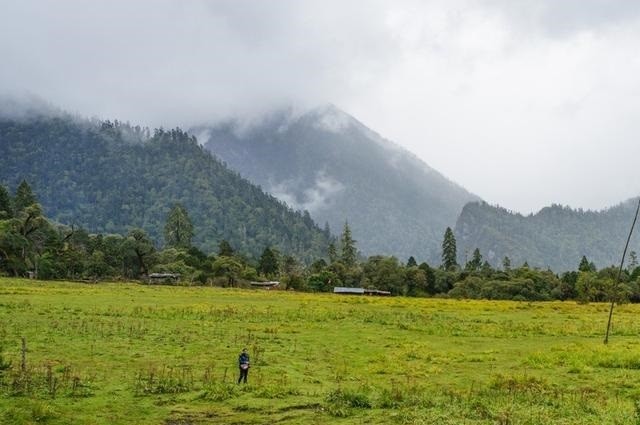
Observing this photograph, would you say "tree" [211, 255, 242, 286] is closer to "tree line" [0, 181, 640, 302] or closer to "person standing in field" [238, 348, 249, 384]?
"tree line" [0, 181, 640, 302]

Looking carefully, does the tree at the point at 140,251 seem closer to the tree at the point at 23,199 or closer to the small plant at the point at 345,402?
the tree at the point at 23,199

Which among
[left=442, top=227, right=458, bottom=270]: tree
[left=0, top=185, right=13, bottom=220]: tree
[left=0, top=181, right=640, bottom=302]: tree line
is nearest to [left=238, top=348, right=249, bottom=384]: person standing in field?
[left=0, top=181, right=640, bottom=302]: tree line

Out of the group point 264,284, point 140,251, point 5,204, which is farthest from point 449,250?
point 5,204

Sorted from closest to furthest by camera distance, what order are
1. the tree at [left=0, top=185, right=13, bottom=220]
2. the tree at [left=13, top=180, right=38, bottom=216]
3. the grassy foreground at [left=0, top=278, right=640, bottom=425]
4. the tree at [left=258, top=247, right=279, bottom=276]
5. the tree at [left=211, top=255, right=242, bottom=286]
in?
the grassy foreground at [left=0, top=278, right=640, bottom=425], the tree at [left=0, top=185, right=13, bottom=220], the tree at [left=211, top=255, right=242, bottom=286], the tree at [left=13, top=180, right=38, bottom=216], the tree at [left=258, top=247, right=279, bottom=276]

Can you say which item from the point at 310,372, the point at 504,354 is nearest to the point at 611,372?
the point at 504,354

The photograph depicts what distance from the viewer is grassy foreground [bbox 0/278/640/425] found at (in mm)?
22375

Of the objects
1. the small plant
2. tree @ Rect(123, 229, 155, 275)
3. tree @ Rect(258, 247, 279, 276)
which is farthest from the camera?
tree @ Rect(258, 247, 279, 276)

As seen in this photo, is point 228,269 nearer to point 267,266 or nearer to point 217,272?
point 217,272

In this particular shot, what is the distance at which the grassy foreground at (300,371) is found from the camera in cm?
2238

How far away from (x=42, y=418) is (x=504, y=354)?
28.4 metres

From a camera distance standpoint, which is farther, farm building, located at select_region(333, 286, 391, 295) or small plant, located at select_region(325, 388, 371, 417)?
farm building, located at select_region(333, 286, 391, 295)

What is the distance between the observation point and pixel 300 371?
1224 inches

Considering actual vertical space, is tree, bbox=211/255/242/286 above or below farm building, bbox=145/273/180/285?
above

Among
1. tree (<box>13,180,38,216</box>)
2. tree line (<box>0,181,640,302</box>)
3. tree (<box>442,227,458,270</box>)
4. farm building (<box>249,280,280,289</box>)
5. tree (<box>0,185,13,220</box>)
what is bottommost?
farm building (<box>249,280,280,289</box>)
